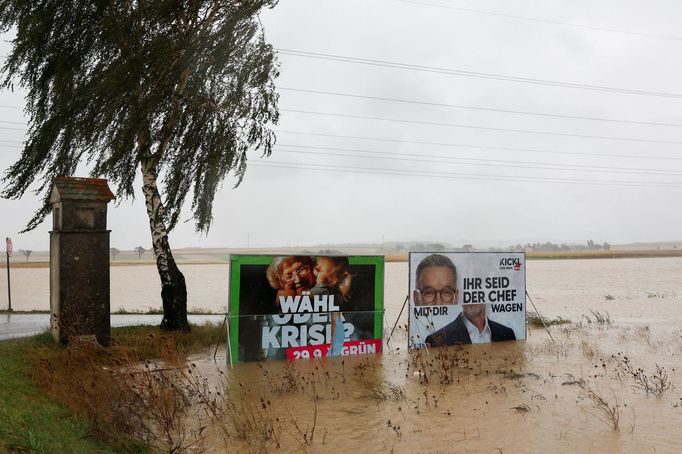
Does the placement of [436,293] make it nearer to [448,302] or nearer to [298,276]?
[448,302]

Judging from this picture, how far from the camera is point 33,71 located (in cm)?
1555

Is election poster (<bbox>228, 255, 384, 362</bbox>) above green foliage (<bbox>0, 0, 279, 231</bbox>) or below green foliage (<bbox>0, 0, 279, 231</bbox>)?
below

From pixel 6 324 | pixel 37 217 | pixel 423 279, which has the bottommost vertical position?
pixel 6 324

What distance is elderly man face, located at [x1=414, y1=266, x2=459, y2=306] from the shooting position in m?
14.2

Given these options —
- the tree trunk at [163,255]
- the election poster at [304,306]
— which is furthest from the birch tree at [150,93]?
the election poster at [304,306]

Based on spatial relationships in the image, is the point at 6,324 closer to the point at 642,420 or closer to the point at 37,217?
the point at 37,217

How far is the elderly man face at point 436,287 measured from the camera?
560 inches

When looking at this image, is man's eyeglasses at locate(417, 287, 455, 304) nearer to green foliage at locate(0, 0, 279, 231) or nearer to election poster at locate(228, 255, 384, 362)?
election poster at locate(228, 255, 384, 362)

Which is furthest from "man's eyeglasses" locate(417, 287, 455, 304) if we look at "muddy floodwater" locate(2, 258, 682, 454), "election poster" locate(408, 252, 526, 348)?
"muddy floodwater" locate(2, 258, 682, 454)

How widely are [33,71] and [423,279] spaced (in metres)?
11.4

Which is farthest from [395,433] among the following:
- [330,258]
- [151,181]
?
[151,181]

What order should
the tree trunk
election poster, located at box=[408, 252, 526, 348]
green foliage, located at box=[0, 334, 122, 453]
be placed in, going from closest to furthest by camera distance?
green foliage, located at box=[0, 334, 122, 453] → election poster, located at box=[408, 252, 526, 348] → the tree trunk

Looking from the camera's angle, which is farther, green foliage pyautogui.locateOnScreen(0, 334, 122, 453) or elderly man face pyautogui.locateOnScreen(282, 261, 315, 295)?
elderly man face pyautogui.locateOnScreen(282, 261, 315, 295)

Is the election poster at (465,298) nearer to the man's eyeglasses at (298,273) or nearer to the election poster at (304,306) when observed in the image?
the election poster at (304,306)
